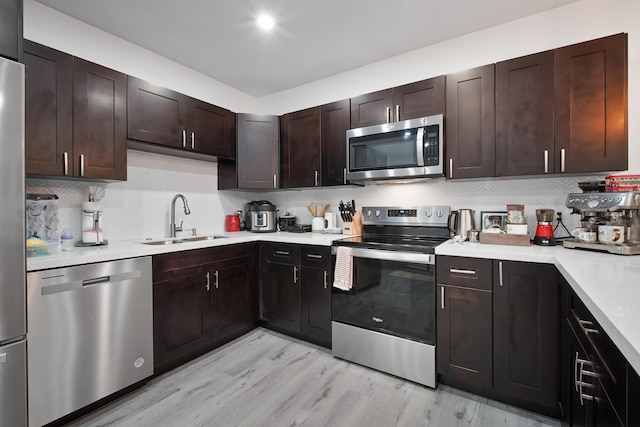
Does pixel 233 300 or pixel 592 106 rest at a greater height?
pixel 592 106

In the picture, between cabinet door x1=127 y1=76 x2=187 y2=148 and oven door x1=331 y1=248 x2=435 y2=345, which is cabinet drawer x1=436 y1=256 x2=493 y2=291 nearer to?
oven door x1=331 y1=248 x2=435 y2=345

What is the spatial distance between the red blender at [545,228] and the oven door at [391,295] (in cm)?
75

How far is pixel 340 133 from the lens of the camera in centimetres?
276

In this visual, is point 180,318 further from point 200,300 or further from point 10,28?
point 10,28

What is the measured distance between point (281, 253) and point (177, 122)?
150 cm

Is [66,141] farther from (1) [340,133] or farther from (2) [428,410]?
(2) [428,410]

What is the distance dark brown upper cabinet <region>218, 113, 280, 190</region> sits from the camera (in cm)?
310

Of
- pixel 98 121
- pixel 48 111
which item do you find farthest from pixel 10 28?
pixel 98 121

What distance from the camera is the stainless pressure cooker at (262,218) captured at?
3205 mm

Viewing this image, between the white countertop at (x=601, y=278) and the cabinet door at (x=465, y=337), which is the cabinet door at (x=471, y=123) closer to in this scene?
the white countertop at (x=601, y=278)

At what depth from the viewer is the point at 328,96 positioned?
3201 mm

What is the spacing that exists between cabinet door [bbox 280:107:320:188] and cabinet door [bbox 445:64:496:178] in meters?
1.25

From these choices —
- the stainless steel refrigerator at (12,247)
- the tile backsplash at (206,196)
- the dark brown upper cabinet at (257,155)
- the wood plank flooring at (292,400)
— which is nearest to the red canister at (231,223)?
the tile backsplash at (206,196)

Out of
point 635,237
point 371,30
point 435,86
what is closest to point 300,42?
point 371,30
